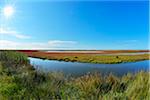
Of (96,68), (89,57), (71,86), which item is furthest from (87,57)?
(71,86)

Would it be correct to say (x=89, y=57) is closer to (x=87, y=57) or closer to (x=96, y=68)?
(x=87, y=57)

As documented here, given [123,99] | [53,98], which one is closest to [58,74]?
[53,98]

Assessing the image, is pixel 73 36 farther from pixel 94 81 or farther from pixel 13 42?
pixel 94 81

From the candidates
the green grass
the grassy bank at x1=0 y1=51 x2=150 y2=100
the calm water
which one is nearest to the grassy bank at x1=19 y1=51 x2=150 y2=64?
the green grass

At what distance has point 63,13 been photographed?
17.4 feet

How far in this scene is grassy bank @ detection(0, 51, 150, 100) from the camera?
339 centimetres

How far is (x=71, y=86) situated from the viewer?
4.00 m

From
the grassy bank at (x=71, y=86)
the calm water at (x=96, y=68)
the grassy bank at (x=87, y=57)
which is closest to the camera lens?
the grassy bank at (x=71, y=86)

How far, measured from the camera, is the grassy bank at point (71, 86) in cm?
339

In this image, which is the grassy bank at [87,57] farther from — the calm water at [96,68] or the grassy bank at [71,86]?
the grassy bank at [71,86]

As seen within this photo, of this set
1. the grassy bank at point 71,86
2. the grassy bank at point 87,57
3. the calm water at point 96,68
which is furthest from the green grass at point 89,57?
the grassy bank at point 71,86

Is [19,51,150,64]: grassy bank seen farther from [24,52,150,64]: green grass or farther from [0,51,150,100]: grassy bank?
[0,51,150,100]: grassy bank

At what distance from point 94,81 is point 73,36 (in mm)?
2382

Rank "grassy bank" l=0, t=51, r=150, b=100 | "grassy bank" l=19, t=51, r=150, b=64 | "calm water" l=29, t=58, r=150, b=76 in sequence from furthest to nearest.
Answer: "grassy bank" l=19, t=51, r=150, b=64 → "calm water" l=29, t=58, r=150, b=76 → "grassy bank" l=0, t=51, r=150, b=100
